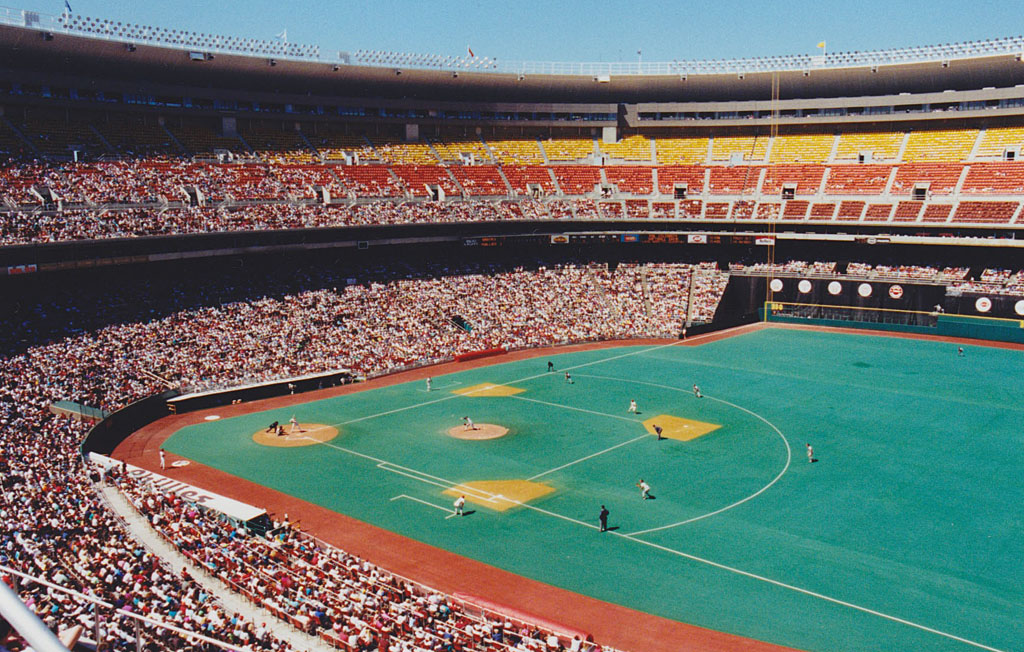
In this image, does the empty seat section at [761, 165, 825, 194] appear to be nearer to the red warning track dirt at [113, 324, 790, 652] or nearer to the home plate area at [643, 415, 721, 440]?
the home plate area at [643, 415, 721, 440]

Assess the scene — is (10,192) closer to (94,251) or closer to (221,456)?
(94,251)

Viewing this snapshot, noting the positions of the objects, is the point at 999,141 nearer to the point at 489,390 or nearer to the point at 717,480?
the point at 489,390

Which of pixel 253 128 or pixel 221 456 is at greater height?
pixel 253 128

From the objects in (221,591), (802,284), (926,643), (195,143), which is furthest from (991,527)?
(195,143)

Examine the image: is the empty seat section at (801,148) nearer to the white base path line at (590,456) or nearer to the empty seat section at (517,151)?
the empty seat section at (517,151)

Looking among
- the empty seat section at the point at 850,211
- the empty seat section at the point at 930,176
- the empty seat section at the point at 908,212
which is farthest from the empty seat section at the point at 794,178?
the empty seat section at the point at 908,212

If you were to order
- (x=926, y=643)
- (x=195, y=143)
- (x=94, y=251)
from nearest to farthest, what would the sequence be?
(x=926, y=643) → (x=94, y=251) → (x=195, y=143)

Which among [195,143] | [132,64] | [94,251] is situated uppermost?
[132,64]
